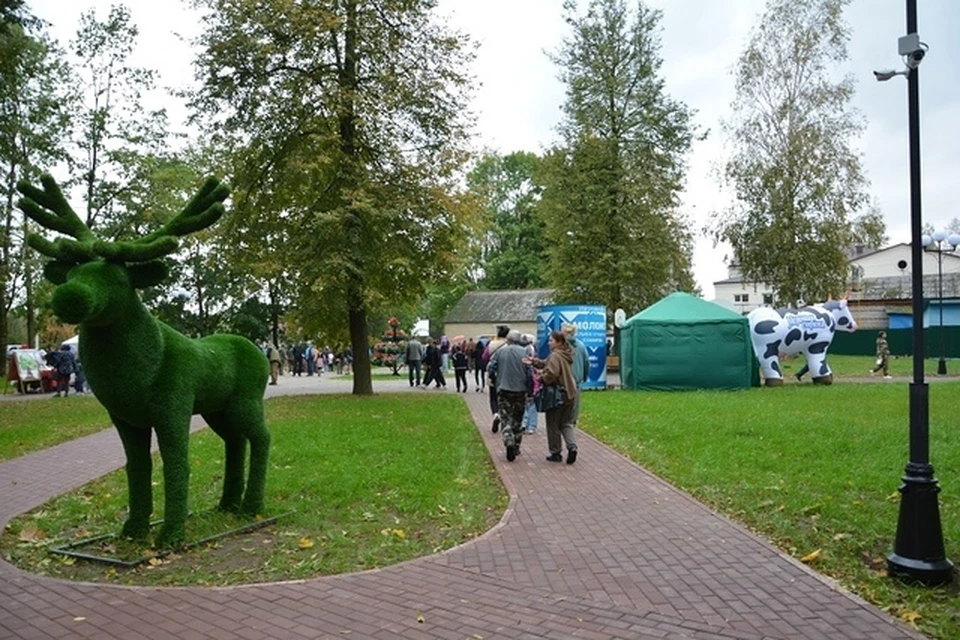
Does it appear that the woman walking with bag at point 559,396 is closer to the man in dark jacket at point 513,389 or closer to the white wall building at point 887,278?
the man in dark jacket at point 513,389

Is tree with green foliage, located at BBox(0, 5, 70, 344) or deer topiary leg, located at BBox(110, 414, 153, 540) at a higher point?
tree with green foliage, located at BBox(0, 5, 70, 344)

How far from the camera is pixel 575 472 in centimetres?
961

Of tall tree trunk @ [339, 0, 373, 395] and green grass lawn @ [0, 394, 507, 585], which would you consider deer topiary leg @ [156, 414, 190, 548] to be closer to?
green grass lawn @ [0, 394, 507, 585]

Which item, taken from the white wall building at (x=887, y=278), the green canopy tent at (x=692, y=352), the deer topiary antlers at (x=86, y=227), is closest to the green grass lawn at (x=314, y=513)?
the deer topiary antlers at (x=86, y=227)

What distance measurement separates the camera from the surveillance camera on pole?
18.1ft

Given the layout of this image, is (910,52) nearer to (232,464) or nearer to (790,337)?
(232,464)

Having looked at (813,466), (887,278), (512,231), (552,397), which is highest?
(512,231)

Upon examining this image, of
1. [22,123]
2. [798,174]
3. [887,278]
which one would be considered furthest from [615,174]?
[887,278]

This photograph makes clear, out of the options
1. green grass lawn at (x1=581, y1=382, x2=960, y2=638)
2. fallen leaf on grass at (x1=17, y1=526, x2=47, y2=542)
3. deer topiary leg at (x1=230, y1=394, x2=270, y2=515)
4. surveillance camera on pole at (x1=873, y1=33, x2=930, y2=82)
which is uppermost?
surveillance camera on pole at (x1=873, y1=33, x2=930, y2=82)

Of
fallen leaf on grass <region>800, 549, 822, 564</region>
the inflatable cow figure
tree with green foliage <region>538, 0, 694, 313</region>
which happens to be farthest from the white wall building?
fallen leaf on grass <region>800, 549, 822, 564</region>

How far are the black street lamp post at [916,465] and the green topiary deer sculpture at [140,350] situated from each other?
5545 millimetres

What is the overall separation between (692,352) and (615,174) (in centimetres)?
1828

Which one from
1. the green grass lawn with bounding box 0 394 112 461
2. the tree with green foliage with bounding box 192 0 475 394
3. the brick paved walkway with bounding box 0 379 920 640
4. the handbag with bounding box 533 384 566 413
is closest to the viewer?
the brick paved walkway with bounding box 0 379 920 640

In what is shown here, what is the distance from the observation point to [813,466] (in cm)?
920
